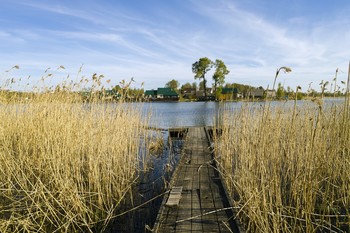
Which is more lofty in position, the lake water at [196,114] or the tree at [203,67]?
the tree at [203,67]

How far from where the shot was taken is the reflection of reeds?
3467 millimetres

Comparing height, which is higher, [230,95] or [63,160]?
[230,95]

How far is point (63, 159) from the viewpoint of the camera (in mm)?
3900

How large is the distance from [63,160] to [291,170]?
3.63 meters

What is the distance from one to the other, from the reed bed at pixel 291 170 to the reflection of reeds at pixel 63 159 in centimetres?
203

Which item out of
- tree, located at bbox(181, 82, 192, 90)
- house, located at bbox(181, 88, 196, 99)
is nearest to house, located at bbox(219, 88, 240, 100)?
house, located at bbox(181, 88, 196, 99)

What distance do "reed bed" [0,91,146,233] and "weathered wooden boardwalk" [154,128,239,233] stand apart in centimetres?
83

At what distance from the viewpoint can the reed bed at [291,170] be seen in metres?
2.70

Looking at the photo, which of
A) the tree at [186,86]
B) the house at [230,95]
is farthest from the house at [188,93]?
the house at [230,95]

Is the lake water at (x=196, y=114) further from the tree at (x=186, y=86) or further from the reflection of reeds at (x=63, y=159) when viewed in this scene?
the tree at (x=186, y=86)

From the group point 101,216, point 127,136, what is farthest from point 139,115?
point 101,216

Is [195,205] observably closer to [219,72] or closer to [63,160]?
[63,160]

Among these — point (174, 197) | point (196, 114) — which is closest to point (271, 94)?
point (174, 197)

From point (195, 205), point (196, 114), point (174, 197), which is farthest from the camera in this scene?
point (196, 114)
